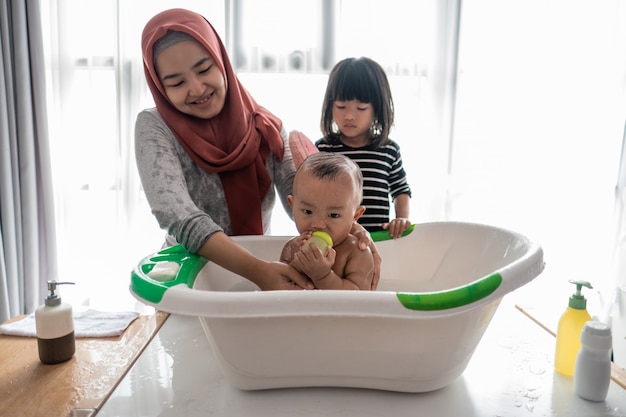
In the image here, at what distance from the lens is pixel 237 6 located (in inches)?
84.2

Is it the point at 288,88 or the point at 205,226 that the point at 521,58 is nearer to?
the point at 288,88

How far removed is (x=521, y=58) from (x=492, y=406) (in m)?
1.96

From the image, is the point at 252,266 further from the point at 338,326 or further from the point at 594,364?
the point at 594,364

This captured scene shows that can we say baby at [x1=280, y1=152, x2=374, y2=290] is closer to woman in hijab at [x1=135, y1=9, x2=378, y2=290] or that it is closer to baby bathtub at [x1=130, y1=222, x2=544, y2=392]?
woman in hijab at [x1=135, y1=9, x2=378, y2=290]

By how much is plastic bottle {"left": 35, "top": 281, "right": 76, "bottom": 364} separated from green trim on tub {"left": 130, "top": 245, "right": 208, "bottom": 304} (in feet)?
0.68

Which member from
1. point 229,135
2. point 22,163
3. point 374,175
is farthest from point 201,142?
point 22,163

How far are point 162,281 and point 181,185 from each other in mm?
324

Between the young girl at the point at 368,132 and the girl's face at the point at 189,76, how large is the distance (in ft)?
1.54

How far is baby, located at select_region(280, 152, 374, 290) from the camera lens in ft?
2.84

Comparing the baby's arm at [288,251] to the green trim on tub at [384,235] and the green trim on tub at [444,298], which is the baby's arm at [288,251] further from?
the green trim on tub at [444,298]

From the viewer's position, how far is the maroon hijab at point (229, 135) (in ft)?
3.47

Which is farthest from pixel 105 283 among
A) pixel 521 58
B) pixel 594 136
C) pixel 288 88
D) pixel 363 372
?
pixel 594 136

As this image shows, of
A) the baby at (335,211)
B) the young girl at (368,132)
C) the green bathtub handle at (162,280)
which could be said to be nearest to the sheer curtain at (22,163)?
the young girl at (368,132)

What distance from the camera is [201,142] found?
1075 mm
